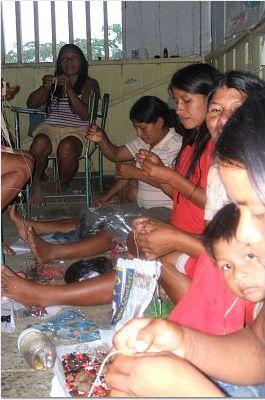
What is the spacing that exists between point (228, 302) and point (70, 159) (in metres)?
2.86

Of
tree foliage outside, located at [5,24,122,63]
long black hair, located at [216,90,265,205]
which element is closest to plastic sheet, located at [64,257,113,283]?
long black hair, located at [216,90,265,205]

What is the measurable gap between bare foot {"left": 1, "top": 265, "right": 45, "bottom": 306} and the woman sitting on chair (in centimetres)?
200

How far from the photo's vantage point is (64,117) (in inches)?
159

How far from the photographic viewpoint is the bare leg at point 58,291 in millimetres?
1901

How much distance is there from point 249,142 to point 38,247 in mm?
1634

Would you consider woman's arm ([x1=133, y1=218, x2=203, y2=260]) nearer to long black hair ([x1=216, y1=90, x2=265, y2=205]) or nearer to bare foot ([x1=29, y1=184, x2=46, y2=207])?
long black hair ([x1=216, y1=90, x2=265, y2=205])

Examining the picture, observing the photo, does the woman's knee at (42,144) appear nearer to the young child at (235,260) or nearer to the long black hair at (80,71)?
the long black hair at (80,71)

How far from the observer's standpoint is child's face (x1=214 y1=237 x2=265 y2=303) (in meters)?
1.06

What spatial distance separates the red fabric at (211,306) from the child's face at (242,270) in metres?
0.11

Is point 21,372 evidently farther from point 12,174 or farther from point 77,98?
point 77,98

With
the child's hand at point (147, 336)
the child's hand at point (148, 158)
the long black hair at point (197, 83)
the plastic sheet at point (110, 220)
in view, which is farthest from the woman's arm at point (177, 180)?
the child's hand at point (147, 336)

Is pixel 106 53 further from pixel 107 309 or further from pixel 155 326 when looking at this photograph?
pixel 155 326

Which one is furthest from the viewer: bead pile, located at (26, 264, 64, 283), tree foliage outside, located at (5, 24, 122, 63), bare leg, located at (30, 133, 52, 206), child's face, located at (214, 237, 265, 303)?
tree foliage outside, located at (5, 24, 122, 63)

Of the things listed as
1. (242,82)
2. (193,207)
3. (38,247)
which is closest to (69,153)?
(38,247)
